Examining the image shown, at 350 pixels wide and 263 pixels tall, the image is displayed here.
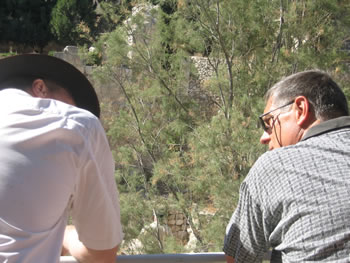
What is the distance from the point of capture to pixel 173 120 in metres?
7.75

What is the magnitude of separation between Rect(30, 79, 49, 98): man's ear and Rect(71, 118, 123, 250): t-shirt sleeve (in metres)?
0.18

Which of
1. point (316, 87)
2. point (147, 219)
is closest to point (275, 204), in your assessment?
point (316, 87)

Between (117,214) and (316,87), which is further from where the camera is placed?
(316,87)

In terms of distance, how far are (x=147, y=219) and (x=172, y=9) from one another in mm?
3636

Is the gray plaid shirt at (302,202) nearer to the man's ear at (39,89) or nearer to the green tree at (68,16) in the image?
the man's ear at (39,89)

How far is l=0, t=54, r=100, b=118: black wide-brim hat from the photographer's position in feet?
2.92

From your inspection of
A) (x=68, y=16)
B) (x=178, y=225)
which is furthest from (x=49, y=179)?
(x=68, y=16)

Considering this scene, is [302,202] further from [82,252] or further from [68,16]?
[68,16]

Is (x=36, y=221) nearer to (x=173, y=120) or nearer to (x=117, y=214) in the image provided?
(x=117, y=214)

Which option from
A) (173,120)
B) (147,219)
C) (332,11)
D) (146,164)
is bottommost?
(147,219)

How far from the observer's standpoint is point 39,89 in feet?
2.88

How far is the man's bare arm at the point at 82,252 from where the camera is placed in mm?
815

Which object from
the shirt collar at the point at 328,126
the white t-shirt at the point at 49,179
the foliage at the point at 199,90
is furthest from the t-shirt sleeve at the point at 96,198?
the foliage at the point at 199,90

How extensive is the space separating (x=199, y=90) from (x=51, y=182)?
23.9 feet
